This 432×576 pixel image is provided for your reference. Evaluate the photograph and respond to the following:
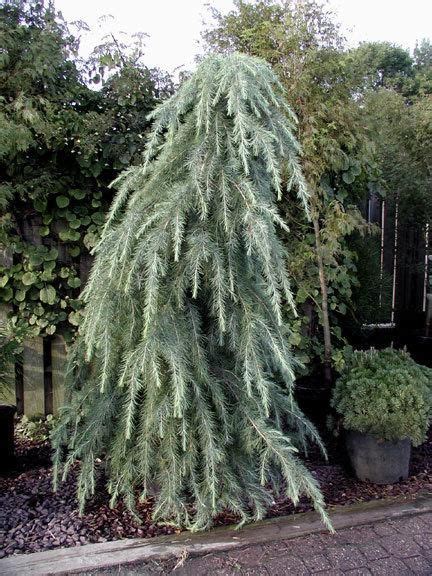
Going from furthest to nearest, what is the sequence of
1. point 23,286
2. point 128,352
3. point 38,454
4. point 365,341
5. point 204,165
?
1. point 365,341
2. point 23,286
3. point 38,454
4. point 128,352
5. point 204,165

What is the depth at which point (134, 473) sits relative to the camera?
7.86 ft

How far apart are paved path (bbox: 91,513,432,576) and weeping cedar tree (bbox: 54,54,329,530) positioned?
7.4 inches

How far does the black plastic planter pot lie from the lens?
2854mm

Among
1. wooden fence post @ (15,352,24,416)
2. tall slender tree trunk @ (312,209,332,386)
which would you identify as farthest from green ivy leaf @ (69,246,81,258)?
tall slender tree trunk @ (312,209,332,386)

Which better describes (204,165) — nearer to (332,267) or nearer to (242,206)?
(242,206)

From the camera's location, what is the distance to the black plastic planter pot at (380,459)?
2854 mm

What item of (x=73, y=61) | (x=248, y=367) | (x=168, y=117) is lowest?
(x=248, y=367)

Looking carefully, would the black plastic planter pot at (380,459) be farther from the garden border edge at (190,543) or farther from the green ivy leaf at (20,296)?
the green ivy leaf at (20,296)

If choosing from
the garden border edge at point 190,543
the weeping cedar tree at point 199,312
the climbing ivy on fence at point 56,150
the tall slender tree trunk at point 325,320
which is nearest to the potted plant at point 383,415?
the garden border edge at point 190,543

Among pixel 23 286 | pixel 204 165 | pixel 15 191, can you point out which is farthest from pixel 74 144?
pixel 204 165

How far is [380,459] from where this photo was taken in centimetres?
286

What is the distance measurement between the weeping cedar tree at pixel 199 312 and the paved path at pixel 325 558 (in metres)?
0.19

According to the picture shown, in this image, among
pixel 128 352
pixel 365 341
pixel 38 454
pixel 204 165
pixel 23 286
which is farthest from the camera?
pixel 365 341

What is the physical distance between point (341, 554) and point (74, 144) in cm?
282
